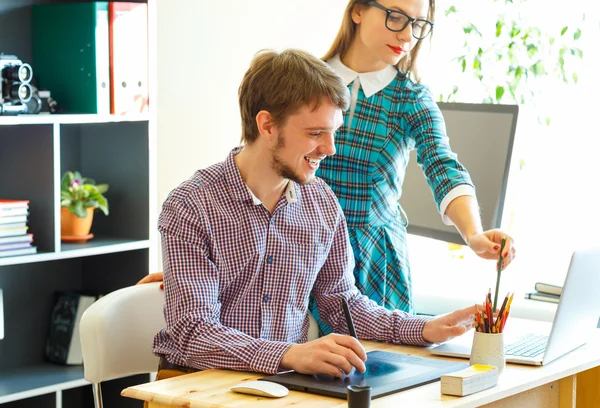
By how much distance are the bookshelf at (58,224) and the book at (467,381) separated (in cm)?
153

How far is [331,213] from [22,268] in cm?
142

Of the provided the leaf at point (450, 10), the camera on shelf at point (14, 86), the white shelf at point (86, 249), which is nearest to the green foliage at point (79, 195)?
the white shelf at point (86, 249)

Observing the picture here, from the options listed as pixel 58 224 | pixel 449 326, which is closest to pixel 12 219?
pixel 58 224

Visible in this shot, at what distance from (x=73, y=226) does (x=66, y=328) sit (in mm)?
354

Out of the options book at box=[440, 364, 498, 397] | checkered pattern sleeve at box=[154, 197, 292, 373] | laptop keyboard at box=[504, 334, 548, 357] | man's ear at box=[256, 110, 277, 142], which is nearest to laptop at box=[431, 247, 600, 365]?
laptop keyboard at box=[504, 334, 548, 357]

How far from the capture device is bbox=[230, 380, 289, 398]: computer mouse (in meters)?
1.49

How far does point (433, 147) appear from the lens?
2.12 metres

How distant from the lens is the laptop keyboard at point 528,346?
1.82m

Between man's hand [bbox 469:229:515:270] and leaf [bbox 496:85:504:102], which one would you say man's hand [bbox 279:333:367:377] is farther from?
leaf [bbox 496:85:504:102]

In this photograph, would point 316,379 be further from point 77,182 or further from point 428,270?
point 428,270

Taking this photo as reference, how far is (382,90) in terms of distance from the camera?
2.17m

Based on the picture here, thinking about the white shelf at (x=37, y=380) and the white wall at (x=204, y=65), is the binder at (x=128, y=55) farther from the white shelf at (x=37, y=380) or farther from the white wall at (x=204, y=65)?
the white shelf at (x=37, y=380)

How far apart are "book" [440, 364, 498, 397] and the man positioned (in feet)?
0.96

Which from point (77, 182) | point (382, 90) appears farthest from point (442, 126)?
point (77, 182)
